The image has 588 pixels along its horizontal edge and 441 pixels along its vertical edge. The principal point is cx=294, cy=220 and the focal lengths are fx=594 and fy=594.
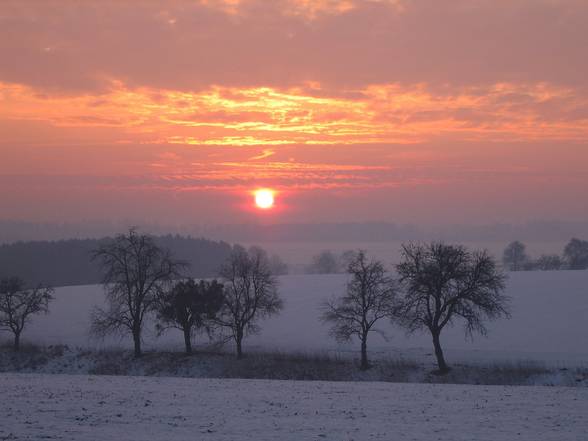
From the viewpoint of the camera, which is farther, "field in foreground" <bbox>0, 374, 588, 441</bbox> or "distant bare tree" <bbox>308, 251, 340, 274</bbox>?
"distant bare tree" <bbox>308, 251, 340, 274</bbox>

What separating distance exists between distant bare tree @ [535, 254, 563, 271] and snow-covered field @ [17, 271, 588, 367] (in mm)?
66508

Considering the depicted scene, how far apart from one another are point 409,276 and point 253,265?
16.3m

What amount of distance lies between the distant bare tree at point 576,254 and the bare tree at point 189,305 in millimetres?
109480

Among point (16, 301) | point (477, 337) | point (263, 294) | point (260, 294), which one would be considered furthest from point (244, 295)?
point (16, 301)

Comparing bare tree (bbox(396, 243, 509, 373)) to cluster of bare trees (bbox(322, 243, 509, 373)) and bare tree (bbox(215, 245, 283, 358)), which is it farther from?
bare tree (bbox(215, 245, 283, 358))

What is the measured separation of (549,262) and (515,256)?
21.5 m

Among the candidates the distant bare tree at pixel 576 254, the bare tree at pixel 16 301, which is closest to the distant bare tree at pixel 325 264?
the distant bare tree at pixel 576 254

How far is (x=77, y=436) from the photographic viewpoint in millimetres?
18828

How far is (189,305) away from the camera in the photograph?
165 feet

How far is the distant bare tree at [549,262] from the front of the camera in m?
145

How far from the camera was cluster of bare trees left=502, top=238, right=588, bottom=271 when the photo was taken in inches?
5453

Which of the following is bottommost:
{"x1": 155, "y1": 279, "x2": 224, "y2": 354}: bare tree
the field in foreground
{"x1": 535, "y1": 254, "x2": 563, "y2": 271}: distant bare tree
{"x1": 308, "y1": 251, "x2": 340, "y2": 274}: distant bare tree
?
the field in foreground

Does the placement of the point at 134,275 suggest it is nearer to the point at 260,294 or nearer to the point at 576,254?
the point at 260,294

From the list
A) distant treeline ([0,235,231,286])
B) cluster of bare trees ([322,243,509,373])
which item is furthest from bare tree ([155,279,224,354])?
distant treeline ([0,235,231,286])
